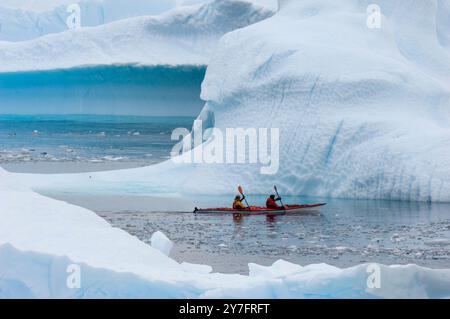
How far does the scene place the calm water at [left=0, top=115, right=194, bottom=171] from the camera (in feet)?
75.7

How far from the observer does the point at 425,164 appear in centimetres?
1312

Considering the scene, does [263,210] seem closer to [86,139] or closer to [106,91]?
[106,91]

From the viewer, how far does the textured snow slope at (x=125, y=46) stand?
24656mm

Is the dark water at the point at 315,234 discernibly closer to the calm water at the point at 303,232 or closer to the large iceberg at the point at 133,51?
the calm water at the point at 303,232

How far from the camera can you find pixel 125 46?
24859 millimetres

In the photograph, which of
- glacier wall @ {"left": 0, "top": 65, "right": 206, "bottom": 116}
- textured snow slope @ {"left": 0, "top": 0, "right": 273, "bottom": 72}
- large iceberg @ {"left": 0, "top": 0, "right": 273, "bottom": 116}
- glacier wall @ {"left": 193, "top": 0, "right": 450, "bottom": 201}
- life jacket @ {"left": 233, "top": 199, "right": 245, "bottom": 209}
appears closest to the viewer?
life jacket @ {"left": 233, "top": 199, "right": 245, "bottom": 209}

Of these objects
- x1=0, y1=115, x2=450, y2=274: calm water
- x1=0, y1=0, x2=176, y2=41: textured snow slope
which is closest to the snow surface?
x1=0, y1=115, x2=450, y2=274: calm water

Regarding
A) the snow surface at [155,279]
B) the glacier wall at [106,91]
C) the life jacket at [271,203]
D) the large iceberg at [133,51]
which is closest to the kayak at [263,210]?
the life jacket at [271,203]

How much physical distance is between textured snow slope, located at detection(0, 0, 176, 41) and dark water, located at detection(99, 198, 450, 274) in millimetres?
17356

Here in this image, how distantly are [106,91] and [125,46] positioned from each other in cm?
349

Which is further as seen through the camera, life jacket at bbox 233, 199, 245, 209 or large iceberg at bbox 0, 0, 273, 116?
large iceberg at bbox 0, 0, 273, 116

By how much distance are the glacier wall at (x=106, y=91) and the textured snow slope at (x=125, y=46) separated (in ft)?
1.17

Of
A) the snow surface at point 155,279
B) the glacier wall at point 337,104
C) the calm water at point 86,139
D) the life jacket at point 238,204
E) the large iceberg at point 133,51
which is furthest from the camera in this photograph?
the large iceberg at point 133,51

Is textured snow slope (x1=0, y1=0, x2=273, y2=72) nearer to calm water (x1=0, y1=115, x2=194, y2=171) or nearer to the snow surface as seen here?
calm water (x1=0, y1=115, x2=194, y2=171)
